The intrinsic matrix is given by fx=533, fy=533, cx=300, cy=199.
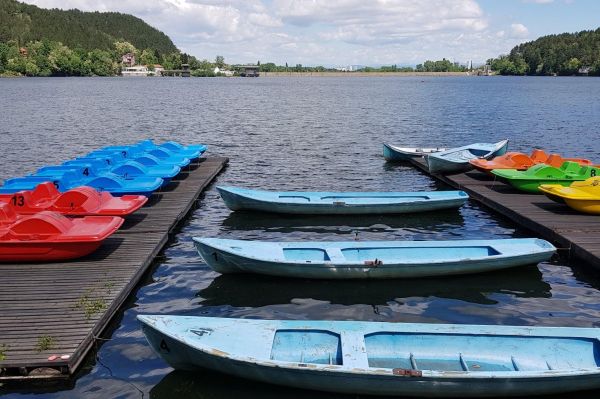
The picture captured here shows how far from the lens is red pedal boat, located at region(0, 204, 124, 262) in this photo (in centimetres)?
1436

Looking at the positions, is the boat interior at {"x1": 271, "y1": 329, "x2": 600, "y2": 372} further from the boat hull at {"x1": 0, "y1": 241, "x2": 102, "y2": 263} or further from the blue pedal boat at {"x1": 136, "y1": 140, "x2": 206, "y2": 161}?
the blue pedal boat at {"x1": 136, "y1": 140, "x2": 206, "y2": 161}

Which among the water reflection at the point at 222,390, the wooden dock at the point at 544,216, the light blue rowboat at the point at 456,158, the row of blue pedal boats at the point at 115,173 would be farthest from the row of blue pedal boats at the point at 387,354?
the light blue rowboat at the point at 456,158

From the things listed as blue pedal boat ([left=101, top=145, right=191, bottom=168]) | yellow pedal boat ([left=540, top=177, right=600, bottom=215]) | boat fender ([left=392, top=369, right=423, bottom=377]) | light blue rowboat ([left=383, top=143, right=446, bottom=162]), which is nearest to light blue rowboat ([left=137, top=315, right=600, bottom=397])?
boat fender ([left=392, top=369, right=423, bottom=377])

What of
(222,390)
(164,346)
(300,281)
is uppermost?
(164,346)

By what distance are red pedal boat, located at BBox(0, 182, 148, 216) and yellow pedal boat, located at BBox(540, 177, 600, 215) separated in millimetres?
15000

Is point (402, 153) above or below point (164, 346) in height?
above

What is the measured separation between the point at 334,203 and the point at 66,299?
1122 centimetres

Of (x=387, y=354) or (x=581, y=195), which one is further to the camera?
(x=581, y=195)

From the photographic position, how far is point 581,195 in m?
19.2

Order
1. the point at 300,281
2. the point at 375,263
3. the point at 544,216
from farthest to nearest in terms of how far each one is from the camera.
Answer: the point at 544,216, the point at 300,281, the point at 375,263

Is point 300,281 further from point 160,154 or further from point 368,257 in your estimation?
point 160,154

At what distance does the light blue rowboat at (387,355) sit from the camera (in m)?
8.96

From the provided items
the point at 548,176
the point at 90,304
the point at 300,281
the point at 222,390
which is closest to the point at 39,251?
the point at 90,304

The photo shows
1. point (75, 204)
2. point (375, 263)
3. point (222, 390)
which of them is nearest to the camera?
point (222, 390)
